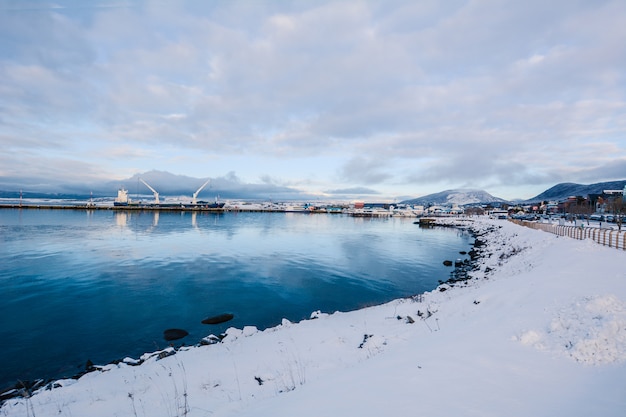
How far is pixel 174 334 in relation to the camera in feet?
41.4

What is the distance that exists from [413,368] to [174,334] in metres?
10.6

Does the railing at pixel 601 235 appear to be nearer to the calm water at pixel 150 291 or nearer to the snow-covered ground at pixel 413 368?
the calm water at pixel 150 291

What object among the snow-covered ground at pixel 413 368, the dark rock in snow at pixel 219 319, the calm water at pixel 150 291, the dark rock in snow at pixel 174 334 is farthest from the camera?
the dark rock in snow at pixel 219 319

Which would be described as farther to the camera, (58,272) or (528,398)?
(58,272)

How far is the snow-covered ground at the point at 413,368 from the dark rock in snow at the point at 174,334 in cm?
236

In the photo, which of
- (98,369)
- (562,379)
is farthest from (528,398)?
(98,369)

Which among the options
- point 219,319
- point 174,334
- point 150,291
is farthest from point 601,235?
point 150,291

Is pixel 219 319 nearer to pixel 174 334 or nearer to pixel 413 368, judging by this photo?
pixel 174 334

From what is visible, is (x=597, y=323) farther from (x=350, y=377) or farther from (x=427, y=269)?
(x=427, y=269)

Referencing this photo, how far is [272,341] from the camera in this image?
10258 millimetres

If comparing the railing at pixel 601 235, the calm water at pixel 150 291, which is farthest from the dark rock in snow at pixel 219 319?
the railing at pixel 601 235

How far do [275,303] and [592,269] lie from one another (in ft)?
49.9

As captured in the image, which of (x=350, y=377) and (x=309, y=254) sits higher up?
(x=350, y=377)

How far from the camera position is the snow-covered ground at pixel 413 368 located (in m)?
4.61
